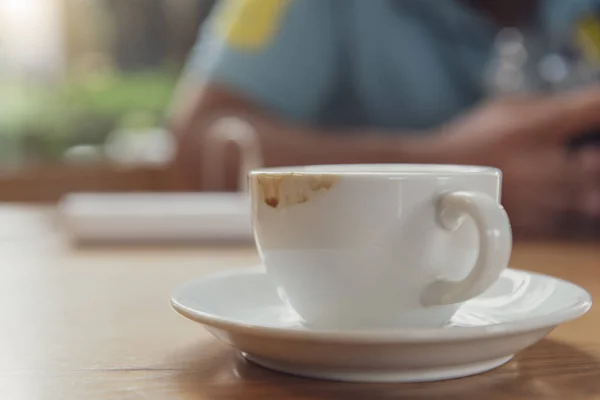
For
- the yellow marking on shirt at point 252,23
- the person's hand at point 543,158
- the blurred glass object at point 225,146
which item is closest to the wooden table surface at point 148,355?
the person's hand at point 543,158

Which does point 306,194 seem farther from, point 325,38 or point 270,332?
point 325,38

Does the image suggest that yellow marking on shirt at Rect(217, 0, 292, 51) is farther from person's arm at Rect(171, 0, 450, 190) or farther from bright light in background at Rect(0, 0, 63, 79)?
bright light in background at Rect(0, 0, 63, 79)

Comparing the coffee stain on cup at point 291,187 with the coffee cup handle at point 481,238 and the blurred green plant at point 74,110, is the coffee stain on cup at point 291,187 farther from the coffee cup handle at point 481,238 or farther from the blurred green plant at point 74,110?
the blurred green plant at point 74,110

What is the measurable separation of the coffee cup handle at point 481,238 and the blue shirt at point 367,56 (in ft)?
3.63

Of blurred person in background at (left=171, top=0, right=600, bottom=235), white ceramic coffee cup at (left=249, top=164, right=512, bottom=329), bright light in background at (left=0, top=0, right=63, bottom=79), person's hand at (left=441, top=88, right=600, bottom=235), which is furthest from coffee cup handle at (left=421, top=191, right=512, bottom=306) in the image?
bright light in background at (left=0, top=0, right=63, bottom=79)

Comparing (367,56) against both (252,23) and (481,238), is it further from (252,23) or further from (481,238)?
(481,238)

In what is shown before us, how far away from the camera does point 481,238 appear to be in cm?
A: 32

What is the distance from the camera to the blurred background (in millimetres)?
2920

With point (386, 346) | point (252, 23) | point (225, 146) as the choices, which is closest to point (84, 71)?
point (252, 23)

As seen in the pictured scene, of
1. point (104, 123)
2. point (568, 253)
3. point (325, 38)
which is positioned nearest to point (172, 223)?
point (568, 253)

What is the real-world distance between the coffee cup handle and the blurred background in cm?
263

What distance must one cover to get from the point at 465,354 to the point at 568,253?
438mm

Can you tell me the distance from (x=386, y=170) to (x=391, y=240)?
8 centimetres

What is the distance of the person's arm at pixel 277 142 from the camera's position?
1.16 metres
